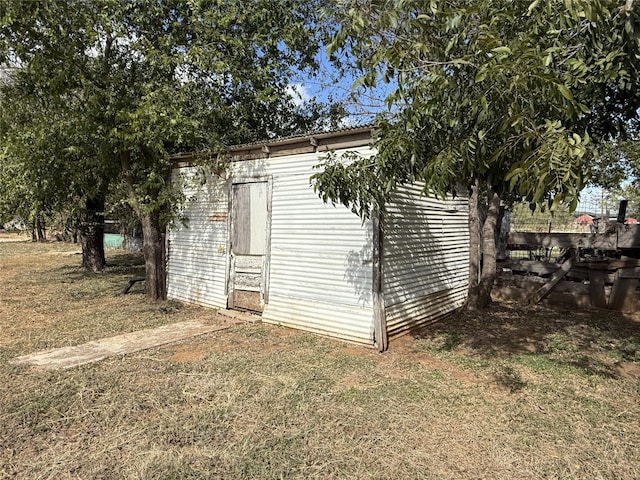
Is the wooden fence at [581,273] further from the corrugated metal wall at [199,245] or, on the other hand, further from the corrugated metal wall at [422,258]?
the corrugated metal wall at [199,245]

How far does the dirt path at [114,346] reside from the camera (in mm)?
5215

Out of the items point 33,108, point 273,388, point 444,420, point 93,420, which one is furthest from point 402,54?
point 33,108

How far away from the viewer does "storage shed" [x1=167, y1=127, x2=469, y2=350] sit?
6.08 metres

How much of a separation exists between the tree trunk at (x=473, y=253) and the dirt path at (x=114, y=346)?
477 centimetres

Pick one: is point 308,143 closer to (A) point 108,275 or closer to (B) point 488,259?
(B) point 488,259

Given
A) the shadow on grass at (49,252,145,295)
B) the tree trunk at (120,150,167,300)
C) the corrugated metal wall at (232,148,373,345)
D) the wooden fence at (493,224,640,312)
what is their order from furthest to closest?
the shadow on grass at (49,252,145,295), the tree trunk at (120,150,167,300), the wooden fence at (493,224,640,312), the corrugated metal wall at (232,148,373,345)

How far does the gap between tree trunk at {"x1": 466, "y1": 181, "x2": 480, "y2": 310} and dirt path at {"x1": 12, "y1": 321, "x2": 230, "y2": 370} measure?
477 centimetres

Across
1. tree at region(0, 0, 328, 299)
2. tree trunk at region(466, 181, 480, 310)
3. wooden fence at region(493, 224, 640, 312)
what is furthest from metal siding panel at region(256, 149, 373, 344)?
wooden fence at region(493, 224, 640, 312)

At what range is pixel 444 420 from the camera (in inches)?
149


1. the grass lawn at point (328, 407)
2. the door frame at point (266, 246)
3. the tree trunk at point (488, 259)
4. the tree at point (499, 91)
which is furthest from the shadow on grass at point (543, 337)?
the tree at point (499, 91)

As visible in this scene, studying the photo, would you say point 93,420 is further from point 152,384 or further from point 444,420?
point 444,420

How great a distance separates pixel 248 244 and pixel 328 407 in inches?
161

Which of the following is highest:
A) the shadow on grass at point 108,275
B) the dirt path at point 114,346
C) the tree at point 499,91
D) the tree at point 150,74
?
the tree at point 150,74

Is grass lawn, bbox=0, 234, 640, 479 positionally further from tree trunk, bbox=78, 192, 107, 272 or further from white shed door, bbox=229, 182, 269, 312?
tree trunk, bbox=78, 192, 107, 272
